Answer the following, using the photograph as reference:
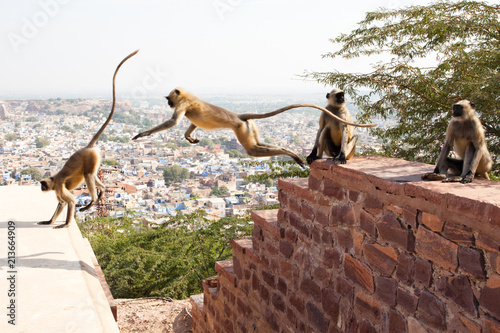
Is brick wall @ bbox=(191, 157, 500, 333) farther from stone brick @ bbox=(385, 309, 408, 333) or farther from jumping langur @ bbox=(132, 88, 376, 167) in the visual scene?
jumping langur @ bbox=(132, 88, 376, 167)

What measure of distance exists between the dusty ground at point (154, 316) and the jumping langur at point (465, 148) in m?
4.45

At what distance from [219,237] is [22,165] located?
11574 mm

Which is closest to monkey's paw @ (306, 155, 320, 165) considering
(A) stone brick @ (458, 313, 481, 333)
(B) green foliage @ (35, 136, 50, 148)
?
(A) stone brick @ (458, 313, 481, 333)

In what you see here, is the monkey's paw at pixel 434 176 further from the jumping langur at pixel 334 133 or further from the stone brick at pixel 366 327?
the stone brick at pixel 366 327

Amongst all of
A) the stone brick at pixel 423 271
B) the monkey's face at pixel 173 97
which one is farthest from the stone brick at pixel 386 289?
the monkey's face at pixel 173 97

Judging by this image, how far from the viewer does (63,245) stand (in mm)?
3146

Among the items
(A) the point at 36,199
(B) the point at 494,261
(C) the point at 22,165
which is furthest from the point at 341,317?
(C) the point at 22,165

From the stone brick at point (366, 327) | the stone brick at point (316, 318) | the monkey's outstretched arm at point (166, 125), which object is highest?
the monkey's outstretched arm at point (166, 125)

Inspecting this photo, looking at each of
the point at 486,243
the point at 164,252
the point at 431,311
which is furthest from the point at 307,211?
the point at 164,252

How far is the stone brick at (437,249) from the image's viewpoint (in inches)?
78.5

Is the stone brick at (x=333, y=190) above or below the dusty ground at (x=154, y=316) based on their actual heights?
above

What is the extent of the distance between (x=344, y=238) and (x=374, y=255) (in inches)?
12.6

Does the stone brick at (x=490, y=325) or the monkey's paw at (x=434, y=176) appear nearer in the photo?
the stone brick at (x=490, y=325)

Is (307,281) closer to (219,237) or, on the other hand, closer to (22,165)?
(219,237)
